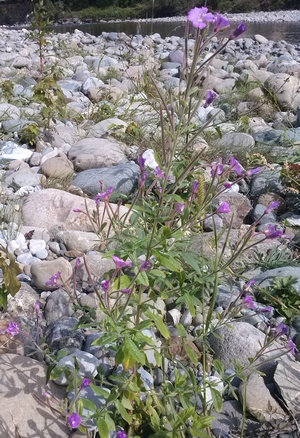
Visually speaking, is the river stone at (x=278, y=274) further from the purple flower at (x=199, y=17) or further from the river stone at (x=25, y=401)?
the purple flower at (x=199, y=17)

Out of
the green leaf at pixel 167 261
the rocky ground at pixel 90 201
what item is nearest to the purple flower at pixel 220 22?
the rocky ground at pixel 90 201

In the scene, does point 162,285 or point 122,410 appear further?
point 162,285

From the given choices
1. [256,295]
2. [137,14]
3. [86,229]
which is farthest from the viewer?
[137,14]

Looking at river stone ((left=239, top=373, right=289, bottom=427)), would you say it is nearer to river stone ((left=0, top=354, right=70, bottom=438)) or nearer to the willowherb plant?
the willowherb plant

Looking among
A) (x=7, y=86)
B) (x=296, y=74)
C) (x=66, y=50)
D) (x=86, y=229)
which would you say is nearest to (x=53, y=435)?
(x=86, y=229)

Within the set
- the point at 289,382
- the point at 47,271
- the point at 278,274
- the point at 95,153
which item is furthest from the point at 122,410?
the point at 95,153

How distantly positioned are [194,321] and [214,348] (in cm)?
20

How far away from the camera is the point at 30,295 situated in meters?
2.21

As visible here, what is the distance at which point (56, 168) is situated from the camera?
3457 mm

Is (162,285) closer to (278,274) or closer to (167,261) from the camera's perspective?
(167,261)

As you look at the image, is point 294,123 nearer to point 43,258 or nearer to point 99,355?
point 43,258

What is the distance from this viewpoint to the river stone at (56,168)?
3.43 meters

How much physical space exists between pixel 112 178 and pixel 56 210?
51 centimetres

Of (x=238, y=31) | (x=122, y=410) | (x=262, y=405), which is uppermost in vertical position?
(x=238, y=31)
